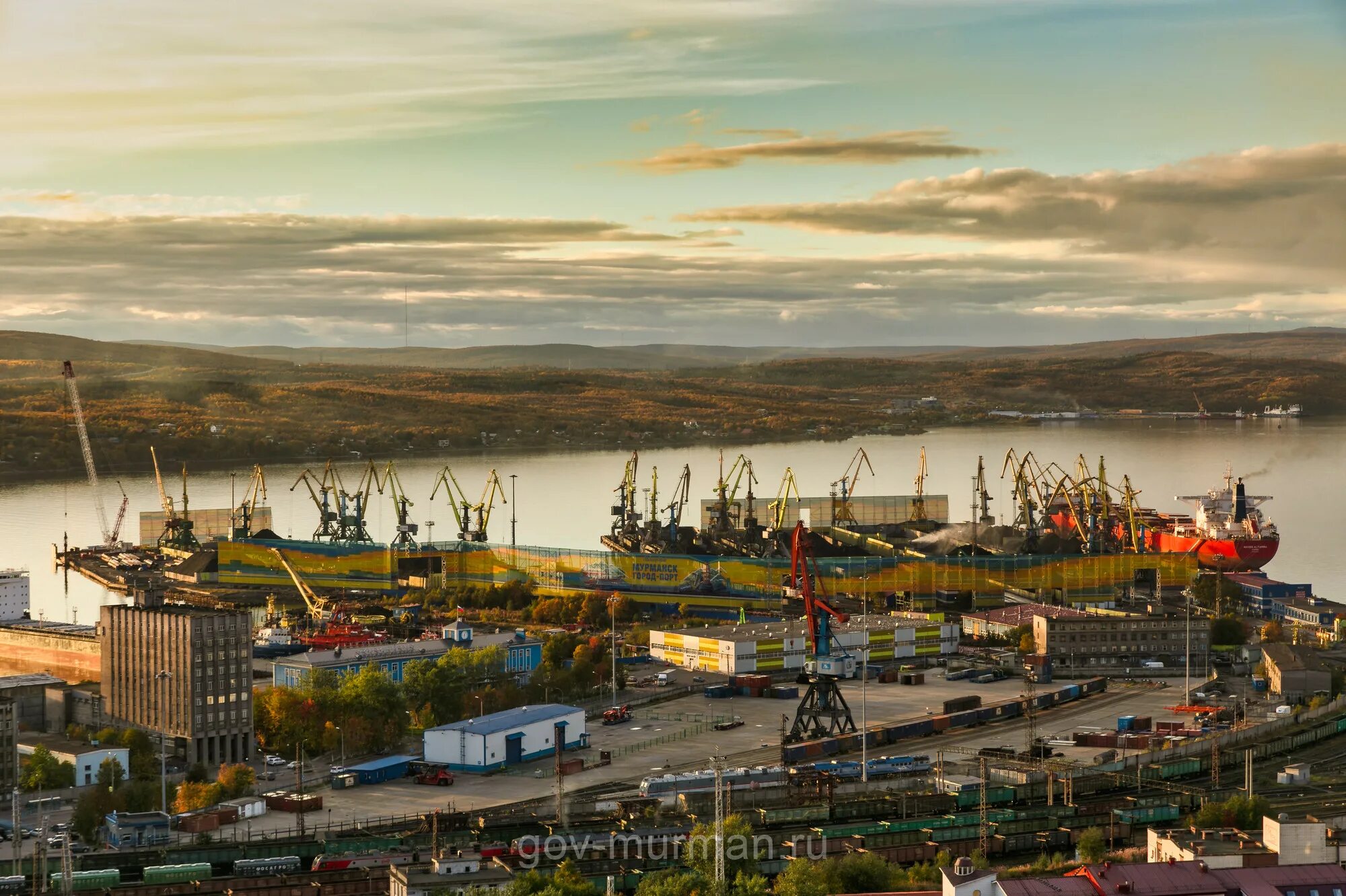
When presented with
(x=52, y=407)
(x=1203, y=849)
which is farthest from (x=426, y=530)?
(x=52, y=407)

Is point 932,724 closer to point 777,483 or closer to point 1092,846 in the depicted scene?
point 1092,846

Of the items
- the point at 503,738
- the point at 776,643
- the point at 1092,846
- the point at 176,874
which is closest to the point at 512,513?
the point at 776,643

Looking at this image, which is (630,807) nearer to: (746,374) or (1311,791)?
(1311,791)

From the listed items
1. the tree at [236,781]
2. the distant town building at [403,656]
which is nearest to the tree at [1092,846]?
the tree at [236,781]

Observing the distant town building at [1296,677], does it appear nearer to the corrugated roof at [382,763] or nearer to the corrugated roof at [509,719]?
the corrugated roof at [509,719]

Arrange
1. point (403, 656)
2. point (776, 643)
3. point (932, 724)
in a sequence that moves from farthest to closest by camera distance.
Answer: point (776, 643)
point (403, 656)
point (932, 724)

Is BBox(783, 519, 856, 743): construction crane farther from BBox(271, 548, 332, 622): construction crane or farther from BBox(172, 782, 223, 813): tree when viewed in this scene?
BBox(271, 548, 332, 622): construction crane
